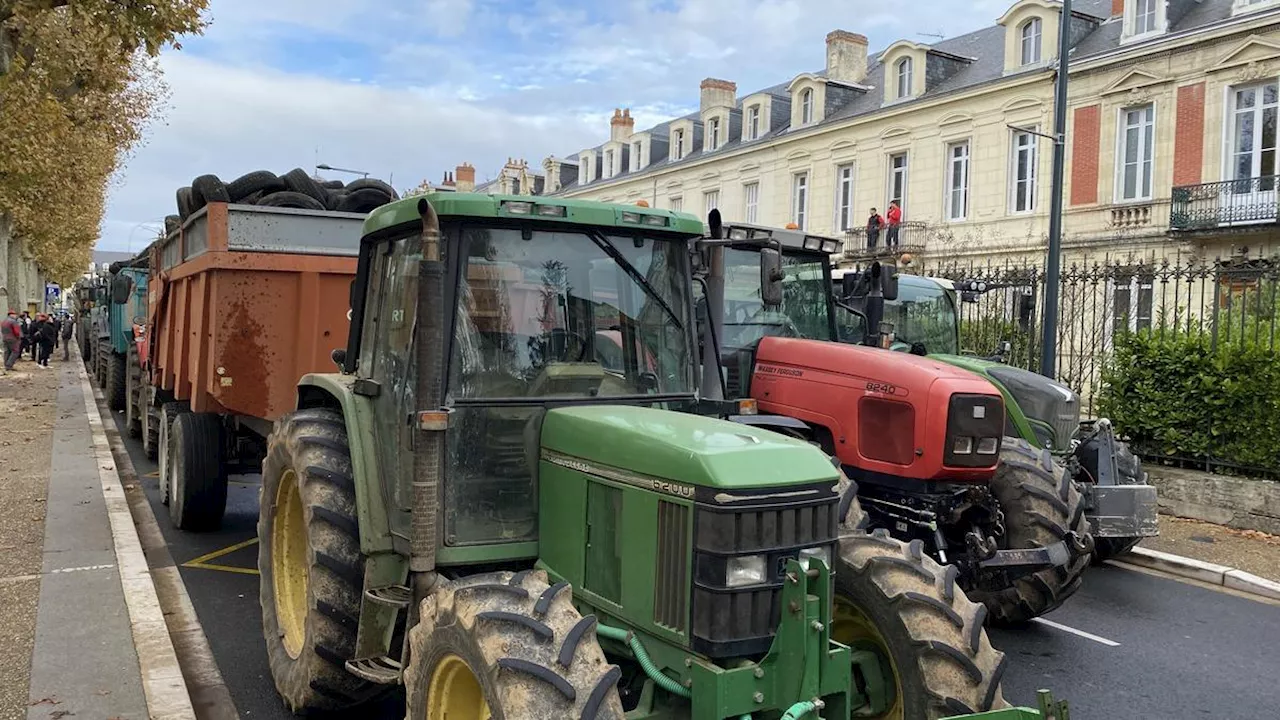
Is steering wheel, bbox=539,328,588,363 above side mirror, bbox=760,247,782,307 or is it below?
below

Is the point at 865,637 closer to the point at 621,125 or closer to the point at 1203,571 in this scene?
the point at 1203,571

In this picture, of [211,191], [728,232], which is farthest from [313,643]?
[211,191]

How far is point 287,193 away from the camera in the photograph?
7863mm

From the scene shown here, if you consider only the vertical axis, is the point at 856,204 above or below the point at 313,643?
above

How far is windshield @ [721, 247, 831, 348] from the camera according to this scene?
283 inches

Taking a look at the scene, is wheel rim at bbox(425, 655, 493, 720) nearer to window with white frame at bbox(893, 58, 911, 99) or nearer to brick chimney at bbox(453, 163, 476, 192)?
window with white frame at bbox(893, 58, 911, 99)

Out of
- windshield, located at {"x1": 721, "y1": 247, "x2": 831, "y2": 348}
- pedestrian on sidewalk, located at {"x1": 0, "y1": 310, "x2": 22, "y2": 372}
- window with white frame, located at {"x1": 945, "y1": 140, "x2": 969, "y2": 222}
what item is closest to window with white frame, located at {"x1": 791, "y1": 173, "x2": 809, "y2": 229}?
window with white frame, located at {"x1": 945, "y1": 140, "x2": 969, "y2": 222}

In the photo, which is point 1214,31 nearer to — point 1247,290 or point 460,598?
point 1247,290

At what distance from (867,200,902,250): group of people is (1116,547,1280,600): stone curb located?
18.5 meters

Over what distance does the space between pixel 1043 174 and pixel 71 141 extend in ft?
75.7

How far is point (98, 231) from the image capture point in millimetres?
46125

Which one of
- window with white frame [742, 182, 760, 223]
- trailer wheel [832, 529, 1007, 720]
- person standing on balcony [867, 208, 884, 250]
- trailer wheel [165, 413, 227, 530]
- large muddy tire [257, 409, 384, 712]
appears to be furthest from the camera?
window with white frame [742, 182, 760, 223]

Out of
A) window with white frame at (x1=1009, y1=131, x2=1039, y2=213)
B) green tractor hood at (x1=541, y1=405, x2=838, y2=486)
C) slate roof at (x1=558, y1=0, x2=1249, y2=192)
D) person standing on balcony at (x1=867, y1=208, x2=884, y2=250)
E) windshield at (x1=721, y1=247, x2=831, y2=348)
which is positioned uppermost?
slate roof at (x1=558, y1=0, x2=1249, y2=192)

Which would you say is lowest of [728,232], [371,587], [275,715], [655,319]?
[275,715]
